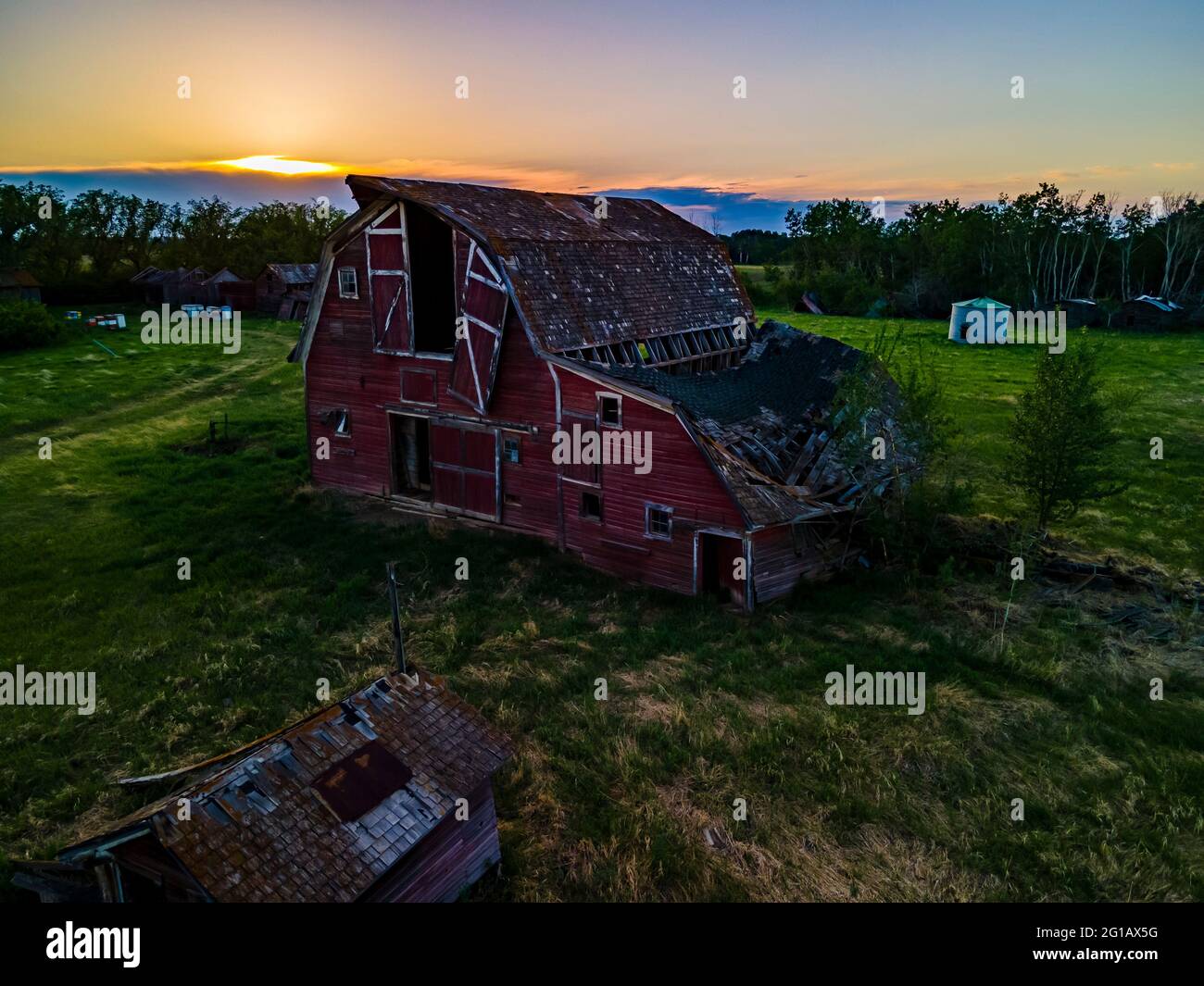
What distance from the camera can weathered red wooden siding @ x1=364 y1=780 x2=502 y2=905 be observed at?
305 inches

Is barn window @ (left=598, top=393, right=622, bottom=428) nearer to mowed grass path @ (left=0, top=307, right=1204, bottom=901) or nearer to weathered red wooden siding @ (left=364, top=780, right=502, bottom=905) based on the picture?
mowed grass path @ (left=0, top=307, right=1204, bottom=901)

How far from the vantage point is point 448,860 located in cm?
836

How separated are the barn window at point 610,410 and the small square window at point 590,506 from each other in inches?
68.2

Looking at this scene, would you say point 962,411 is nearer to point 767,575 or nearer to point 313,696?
point 767,575

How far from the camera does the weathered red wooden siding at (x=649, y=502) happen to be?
16.3 m

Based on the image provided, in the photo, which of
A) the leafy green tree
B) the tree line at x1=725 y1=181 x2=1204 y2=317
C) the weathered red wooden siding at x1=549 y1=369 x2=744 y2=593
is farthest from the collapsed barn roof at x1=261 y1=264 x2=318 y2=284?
the leafy green tree

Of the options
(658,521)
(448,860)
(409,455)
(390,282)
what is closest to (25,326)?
(409,455)

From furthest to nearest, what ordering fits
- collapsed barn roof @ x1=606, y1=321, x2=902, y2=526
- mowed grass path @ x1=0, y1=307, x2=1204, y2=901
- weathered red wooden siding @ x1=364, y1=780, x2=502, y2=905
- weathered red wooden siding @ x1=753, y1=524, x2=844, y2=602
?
collapsed barn roof @ x1=606, y1=321, x2=902, y2=526
weathered red wooden siding @ x1=753, y1=524, x2=844, y2=602
mowed grass path @ x1=0, y1=307, x2=1204, y2=901
weathered red wooden siding @ x1=364, y1=780, x2=502, y2=905

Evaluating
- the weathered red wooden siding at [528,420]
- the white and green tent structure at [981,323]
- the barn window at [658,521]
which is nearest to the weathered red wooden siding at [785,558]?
the barn window at [658,521]

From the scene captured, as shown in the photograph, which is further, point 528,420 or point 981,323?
point 981,323

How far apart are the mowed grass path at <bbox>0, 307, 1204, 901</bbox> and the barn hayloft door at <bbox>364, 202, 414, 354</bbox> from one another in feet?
15.7

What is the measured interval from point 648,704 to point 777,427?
30.5ft

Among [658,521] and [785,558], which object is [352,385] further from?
[785,558]
